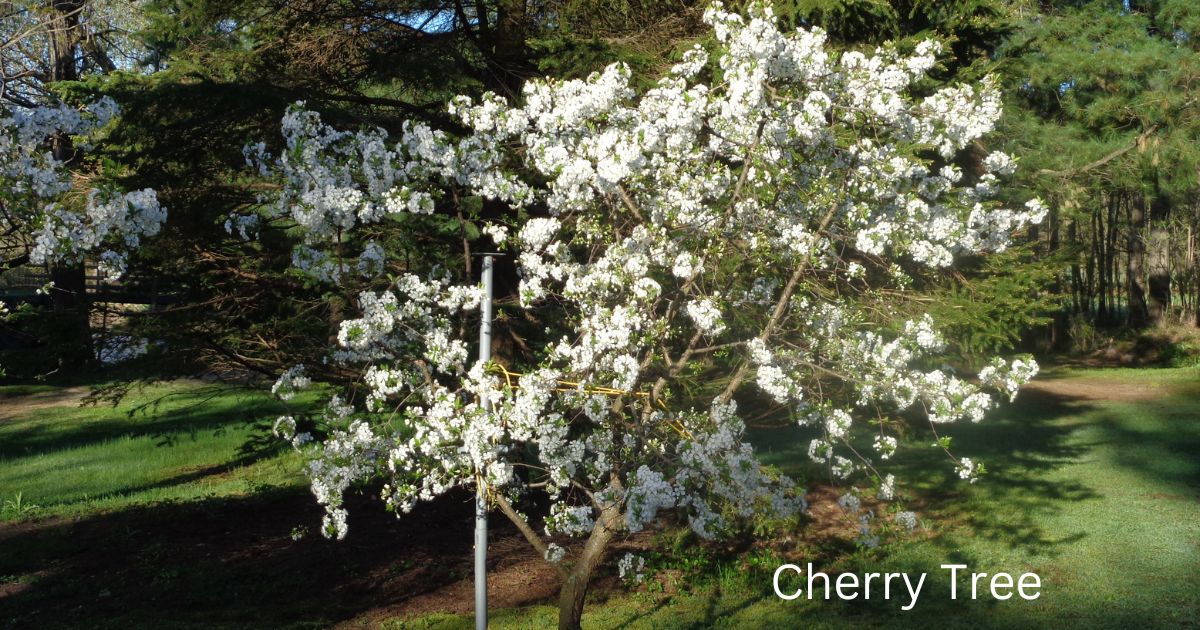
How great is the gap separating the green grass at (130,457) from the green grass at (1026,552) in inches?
153

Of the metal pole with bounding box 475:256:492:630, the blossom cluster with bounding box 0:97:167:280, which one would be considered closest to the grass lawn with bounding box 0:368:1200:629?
the metal pole with bounding box 475:256:492:630

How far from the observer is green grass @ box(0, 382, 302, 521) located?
10750 millimetres

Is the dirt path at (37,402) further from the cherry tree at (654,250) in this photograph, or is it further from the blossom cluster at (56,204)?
the cherry tree at (654,250)

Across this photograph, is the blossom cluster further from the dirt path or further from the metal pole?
the dirt path

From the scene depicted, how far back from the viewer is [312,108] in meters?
6.50

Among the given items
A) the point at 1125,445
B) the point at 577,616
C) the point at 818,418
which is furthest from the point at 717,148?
the point at 1125,445

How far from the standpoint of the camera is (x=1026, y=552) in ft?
25.7

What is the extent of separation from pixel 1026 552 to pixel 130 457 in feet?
38.0

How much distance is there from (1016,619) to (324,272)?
16.2 ft

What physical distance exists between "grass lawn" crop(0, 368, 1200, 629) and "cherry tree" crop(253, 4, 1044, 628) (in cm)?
181

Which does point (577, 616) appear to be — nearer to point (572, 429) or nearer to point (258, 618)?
point (572, 429)

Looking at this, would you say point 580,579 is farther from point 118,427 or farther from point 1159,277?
point 1159,277

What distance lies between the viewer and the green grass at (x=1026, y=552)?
6586 mm

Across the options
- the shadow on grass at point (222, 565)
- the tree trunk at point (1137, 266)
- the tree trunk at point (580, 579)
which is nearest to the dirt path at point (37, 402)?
the shadow on grass at point (222, 565)
